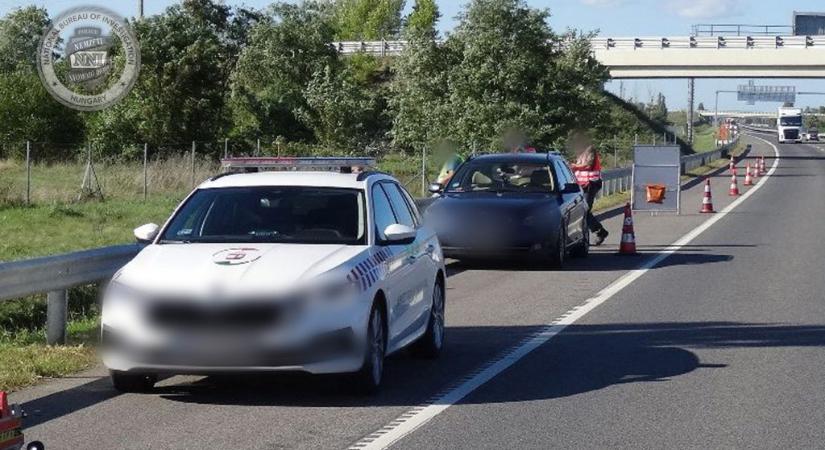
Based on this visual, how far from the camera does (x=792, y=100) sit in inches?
7505

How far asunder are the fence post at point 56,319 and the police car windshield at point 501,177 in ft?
29.3

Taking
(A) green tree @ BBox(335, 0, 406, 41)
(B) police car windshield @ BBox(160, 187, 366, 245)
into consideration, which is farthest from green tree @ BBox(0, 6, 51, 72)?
(B) police car windshield @ BBox(160, 187, 366, 245)

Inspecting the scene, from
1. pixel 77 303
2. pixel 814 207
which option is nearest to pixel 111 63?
pixel 814 207

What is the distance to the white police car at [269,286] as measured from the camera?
27.7 feet

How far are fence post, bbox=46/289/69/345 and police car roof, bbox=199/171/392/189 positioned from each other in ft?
5.38

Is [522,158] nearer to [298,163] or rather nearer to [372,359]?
[298,163]

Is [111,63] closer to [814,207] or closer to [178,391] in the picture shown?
[814,207]

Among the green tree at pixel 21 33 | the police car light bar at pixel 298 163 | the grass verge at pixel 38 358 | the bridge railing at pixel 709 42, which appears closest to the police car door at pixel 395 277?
the police car light bar at pixel 298 163

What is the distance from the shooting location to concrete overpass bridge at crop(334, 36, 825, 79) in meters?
70.9

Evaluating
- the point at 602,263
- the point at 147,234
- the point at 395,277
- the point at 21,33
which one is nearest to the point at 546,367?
the point at 395,277

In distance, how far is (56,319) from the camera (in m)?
11.0

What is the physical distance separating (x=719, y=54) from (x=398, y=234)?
63998 millimetres

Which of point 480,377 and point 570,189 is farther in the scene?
point 570,189

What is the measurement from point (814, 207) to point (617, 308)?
74.1 feet
